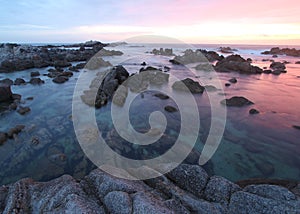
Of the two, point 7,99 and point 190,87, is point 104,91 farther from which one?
point 190,87

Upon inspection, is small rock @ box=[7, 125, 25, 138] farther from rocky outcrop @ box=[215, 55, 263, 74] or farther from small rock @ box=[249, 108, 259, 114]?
rocky outcrop @ box=[215, 55, 263, 74]

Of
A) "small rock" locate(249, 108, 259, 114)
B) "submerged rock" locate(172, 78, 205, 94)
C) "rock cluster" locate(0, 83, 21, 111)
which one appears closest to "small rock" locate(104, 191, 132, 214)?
"small rock" locate(249, 108, 259, 114)

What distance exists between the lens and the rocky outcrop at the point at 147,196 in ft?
13.0

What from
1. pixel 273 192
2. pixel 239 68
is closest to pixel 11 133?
pixel 273 192

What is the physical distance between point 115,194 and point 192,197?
186 centimetres

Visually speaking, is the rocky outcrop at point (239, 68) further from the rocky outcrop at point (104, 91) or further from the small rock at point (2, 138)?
the small rock at point (2, 138)

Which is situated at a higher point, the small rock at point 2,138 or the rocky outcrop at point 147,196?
the rocky outcrop at point 147,196

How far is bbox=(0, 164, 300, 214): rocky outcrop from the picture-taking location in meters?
3.97

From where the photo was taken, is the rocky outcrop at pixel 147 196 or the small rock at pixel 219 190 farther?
the small rock at pixel 219 190

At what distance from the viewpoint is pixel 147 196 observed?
4.20 metres

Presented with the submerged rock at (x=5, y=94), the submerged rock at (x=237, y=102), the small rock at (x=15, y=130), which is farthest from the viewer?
the submerged rock at (x=5, y=94)

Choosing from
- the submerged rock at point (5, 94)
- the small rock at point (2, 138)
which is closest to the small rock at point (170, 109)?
the small rock at point (2, 138)

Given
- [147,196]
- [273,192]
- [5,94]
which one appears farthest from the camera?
[5,94]

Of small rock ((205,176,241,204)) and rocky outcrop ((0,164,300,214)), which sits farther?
small rock ((205,176,241,204))
